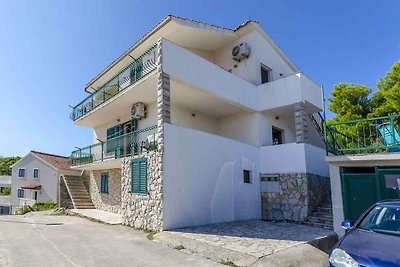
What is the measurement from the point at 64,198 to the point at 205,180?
41.8 ft

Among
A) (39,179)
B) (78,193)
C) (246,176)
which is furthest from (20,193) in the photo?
(246,176)

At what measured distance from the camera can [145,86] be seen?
40.5 feet

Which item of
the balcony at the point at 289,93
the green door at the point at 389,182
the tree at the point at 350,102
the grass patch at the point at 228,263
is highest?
the tree at the point at 350,102

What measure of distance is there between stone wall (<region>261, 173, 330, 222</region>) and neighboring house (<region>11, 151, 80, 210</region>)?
23.0 m

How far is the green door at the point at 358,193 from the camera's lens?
9.30 meters

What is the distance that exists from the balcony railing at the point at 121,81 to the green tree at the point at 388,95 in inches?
644

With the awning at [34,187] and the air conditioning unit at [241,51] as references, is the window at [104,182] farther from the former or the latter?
the awning at [34,187]

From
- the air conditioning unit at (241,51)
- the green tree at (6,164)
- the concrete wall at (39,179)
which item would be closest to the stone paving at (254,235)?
the air conditioning unit at (241,51)

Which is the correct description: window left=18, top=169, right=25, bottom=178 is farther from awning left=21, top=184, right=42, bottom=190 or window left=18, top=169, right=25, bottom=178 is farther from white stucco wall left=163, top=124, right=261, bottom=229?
white stucco wall left=163, top=124, right=261, bottom=229

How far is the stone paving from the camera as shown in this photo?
768cm

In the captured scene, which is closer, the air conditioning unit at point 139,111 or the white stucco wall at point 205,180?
the white stucco wall at point 205,180

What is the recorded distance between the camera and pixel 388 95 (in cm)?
1948

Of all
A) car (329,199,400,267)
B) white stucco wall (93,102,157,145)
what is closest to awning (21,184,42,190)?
white stucco wall (93,102,157,145)

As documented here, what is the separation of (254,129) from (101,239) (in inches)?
355
